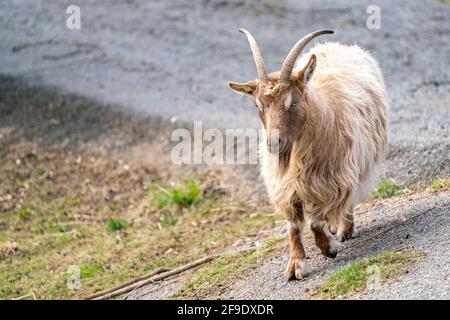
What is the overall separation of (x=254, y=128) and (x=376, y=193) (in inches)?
140

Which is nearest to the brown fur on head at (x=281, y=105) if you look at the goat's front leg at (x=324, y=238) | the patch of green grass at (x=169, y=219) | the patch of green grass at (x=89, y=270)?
the goat's front leg at (x=324, y=238)

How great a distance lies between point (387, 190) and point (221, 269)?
7.66 feet

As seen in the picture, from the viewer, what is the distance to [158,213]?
1175 centimetres

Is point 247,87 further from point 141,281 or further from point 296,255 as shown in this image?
point 141,281

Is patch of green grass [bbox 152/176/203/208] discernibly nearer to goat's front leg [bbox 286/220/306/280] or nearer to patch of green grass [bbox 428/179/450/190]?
patch of green grass [bbox 428/179/450/190]

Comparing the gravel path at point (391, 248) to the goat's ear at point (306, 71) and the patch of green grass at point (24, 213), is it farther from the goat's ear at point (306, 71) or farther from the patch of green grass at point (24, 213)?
the patch of green grass at point (24, 213)

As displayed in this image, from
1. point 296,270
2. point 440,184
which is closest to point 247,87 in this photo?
point 296,270

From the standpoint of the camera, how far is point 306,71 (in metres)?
7.25

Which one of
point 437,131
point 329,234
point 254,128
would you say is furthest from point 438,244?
point 254,128

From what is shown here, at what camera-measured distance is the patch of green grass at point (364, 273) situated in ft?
22.3

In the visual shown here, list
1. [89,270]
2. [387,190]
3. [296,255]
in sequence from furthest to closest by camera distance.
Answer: [89,270], [387,190], [296,255]

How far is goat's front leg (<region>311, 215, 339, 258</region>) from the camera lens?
24.6ft

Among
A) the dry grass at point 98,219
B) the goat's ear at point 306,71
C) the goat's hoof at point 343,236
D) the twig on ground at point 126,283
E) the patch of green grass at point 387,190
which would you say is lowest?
the dry grass at point 98,219
